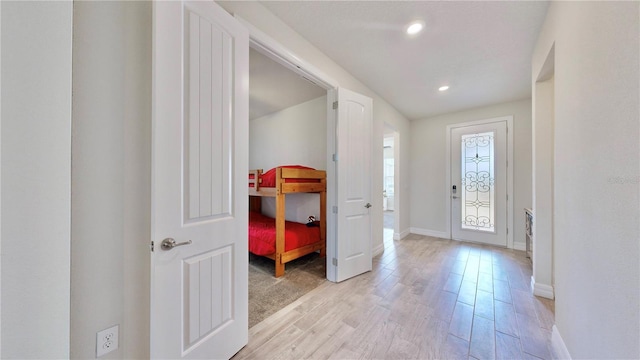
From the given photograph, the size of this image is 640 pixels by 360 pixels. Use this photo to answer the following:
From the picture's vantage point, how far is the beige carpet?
197 cm

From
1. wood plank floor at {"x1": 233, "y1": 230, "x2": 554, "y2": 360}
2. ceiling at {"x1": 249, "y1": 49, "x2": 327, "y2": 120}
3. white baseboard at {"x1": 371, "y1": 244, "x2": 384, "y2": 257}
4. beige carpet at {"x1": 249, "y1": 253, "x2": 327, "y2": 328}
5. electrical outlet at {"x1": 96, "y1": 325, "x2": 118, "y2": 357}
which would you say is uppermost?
ceiling at {"x1": 249, "y1": 49, "x2": 327, "y2": 120}

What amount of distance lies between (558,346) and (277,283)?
232 cm

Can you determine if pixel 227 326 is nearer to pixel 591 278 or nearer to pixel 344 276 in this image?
pixel 344 276

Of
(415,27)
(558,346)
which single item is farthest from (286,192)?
(558,346)

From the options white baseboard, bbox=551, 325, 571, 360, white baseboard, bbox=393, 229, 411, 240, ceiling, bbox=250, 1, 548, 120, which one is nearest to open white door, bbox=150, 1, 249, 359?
ceiling, bbox=250, 1, 548, 120

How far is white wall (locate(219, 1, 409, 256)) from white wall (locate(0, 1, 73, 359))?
1087 mm

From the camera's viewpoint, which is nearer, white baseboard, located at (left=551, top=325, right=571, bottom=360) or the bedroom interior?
white baseboard, located at (left=551, top=325, right=571, bottom=360)

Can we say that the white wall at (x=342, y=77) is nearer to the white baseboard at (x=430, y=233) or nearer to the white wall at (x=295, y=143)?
the white baseboard at (x=430, y=233)

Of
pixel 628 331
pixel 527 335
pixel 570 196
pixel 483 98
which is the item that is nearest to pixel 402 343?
pixel 527 335

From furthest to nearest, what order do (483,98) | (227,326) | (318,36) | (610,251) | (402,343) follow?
(483,98) → (318,36) → (402,343) → (227,326) → (610,251)

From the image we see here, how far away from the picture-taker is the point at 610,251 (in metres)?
0.89

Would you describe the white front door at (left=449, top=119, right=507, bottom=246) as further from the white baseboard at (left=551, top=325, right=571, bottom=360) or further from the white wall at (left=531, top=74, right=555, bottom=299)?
the white baseboard at (left=551, top=325, right=571, bottom=360)

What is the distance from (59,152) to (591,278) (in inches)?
94.7

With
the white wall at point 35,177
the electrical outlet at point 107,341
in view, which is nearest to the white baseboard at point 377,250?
the electrical outlet at point 107,341
